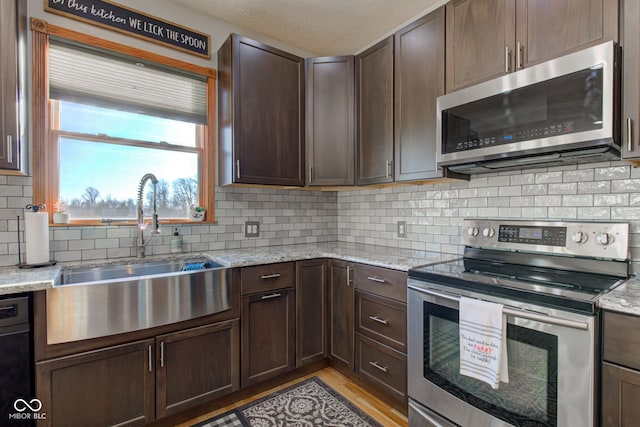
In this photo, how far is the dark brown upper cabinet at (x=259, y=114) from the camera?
224cm

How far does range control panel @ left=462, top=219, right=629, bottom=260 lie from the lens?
1.45 metres

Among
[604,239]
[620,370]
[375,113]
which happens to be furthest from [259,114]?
[620,370]

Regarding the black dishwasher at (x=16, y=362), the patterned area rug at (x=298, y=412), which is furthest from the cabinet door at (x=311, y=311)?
the black dishwasher at (x=16, y=362)

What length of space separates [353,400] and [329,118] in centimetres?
206

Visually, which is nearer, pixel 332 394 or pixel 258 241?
pixel 332 394

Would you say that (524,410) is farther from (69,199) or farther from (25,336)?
(69,199)

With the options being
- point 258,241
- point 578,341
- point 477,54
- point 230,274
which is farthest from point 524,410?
point 258,241

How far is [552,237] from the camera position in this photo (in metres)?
1.64

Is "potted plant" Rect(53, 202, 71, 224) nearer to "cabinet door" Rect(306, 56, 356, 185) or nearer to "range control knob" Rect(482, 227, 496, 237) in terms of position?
"cabinet door" Rect(306, 56, 356, 185)

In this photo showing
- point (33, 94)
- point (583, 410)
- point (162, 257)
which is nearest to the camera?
point (583, 410)

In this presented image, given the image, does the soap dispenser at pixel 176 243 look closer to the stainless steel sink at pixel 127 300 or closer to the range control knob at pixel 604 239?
the stainless steel sink at pixel 127 300

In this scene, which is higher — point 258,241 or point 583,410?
point 258,241

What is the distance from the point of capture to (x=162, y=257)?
215 centimetres

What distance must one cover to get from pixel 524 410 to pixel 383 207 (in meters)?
Result: 1.69
